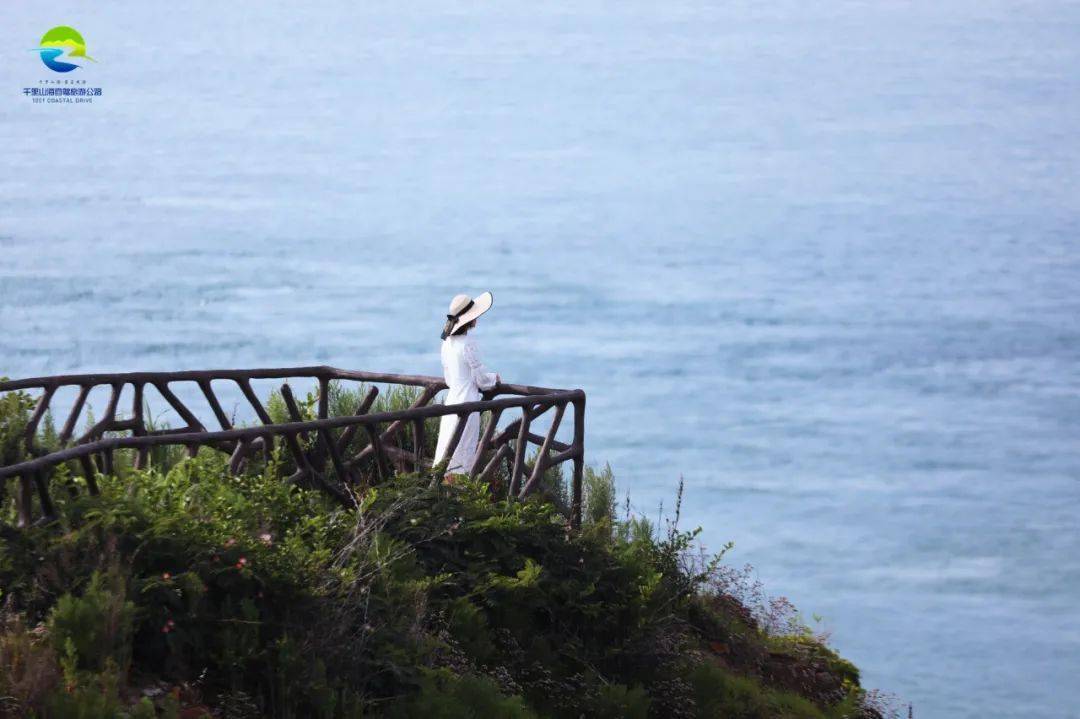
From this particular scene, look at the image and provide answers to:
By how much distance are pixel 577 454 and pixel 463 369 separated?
52.8 inches

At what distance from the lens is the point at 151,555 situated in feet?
29.2

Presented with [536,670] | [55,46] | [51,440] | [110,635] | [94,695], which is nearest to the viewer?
[94,695]

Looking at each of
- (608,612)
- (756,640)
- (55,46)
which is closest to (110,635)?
(608,612)

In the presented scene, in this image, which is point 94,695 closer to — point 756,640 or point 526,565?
point 526,565

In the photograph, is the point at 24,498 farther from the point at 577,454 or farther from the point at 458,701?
the point at 577,454

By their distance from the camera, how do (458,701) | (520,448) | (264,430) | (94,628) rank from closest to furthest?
(94,628)
(458,701)
(264,430)
(520,448)

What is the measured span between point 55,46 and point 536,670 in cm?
2588

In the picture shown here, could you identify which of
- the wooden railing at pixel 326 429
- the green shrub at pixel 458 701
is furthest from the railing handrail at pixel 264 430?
the green shrub at pixel 458 701

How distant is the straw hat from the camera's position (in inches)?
570

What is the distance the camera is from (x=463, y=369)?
47.7 feet

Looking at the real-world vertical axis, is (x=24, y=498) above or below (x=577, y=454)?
below

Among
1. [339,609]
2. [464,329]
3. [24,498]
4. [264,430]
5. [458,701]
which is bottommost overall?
[458,701]

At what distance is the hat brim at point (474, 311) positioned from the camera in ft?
47.5

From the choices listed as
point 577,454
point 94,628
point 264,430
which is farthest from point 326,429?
point 94,628
